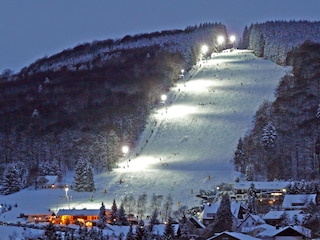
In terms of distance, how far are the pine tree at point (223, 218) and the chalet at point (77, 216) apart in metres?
6.66

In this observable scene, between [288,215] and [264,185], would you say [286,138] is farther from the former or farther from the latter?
[288,215]

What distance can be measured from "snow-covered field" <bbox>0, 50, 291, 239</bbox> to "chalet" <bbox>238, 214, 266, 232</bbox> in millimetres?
6703

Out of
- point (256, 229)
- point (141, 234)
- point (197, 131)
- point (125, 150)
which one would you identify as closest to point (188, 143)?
point (197, 131)

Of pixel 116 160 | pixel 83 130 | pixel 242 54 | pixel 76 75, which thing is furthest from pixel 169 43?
pixel 116 160

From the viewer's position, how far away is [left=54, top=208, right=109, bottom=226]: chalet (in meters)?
46.8

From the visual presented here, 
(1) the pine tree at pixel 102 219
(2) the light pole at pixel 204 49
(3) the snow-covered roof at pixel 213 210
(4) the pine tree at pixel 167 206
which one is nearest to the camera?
(1) the pine tree at pixel 102 219

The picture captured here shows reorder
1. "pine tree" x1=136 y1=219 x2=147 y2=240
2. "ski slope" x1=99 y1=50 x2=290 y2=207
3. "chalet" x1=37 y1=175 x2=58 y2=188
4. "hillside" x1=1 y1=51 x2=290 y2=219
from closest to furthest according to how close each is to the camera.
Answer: "pine tree" x1=136 y1=219 x2=147 y2=240 < "hillside" x1=1 y1=51 x2=290 y2=219 < "ski slope" x1=99 y1=50 x2=290 y2=207 < "chalet" x1=37 y1=175 x2=58 y2=188

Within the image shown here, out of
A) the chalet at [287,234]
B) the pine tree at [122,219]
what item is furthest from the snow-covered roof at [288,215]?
the pine tree at [122,219]

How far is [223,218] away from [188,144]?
77.2 feet

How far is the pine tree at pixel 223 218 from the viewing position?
4275 centimetres

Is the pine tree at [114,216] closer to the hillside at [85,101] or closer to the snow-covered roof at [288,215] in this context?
the snow-covered roof at [288,215]

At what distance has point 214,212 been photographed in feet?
156

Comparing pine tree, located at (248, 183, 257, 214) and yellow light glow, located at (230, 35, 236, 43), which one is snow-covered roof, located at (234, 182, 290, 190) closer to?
pine tree, located at (248, 183, 257, 214)

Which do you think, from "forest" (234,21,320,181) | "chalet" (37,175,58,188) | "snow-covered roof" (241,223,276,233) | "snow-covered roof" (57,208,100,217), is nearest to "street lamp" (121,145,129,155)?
"chalet" (37,175,58,188)
